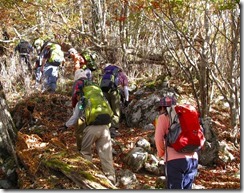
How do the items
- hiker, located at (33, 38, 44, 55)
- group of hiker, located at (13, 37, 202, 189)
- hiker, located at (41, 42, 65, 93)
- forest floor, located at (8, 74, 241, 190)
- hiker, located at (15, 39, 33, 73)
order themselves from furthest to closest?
hiker, located at (33, 38, 44, 55) < hiker, located at (15, 39, 33, 73) < hiker, located at (41, 42, 65, 93) < forest floor, located at (8, 74, 241, 190) < group of hiker, located at (13, 37, 202, 189)

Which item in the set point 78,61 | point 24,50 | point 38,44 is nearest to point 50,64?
point 78,61

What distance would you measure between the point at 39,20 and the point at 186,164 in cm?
926

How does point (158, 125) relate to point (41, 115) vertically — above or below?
above

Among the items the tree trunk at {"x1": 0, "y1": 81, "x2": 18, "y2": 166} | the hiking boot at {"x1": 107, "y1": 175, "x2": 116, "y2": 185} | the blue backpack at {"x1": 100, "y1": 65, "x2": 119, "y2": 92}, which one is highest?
the blue backpack at {"x1": 100, "y1": 65, "x2": 119, "y2": 92}

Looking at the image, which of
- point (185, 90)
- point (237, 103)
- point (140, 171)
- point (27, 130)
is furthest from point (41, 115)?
point (237, 103)

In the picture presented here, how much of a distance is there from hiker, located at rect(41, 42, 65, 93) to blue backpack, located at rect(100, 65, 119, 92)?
2.28m

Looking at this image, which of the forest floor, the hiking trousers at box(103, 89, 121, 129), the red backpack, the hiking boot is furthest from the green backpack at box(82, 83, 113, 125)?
the hiking trousers at box(103, 89, 121, 129)

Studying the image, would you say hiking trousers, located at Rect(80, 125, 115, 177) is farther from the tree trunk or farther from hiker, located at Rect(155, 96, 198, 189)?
hiker, located at Rect(155, 96, 198, 189)

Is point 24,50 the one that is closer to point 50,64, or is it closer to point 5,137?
point 50,64

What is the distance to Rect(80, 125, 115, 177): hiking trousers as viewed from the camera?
480 centimetres

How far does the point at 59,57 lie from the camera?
8.65 meters

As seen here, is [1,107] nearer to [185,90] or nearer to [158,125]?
[158,125]

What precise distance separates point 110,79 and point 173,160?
134 inches

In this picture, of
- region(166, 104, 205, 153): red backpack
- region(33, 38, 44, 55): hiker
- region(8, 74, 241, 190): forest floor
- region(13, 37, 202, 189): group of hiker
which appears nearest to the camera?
region(166, 104, 205, 153): red backpack
